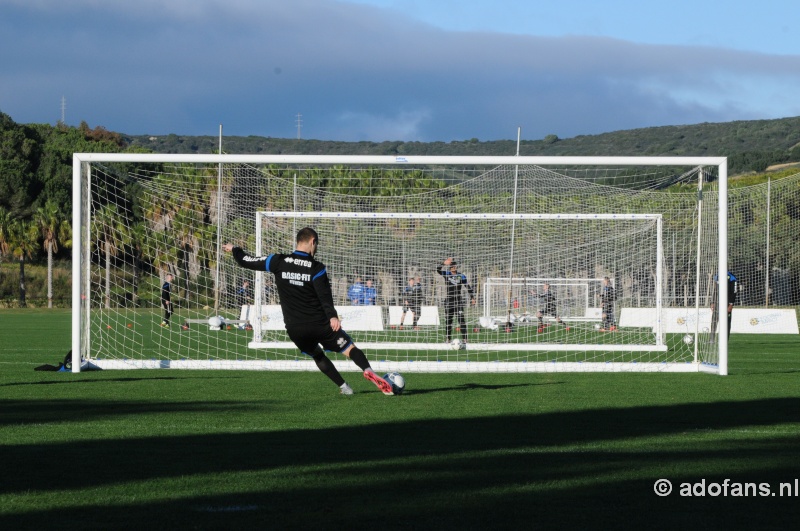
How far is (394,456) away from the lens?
7711mm

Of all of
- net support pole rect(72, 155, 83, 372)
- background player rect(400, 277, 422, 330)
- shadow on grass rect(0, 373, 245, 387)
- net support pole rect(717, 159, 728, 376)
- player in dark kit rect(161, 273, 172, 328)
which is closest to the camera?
shadow on grass rect(0, 373, 245, 387)

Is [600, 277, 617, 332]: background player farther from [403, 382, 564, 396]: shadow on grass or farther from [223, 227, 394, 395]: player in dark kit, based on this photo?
[223, 227, 394, 395]: player in dark kit

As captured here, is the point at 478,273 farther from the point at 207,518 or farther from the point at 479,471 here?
the point at 207,518

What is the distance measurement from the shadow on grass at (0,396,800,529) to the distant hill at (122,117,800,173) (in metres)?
90.5

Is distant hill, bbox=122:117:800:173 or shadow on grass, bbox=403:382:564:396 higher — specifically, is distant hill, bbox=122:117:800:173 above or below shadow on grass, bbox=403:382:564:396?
above

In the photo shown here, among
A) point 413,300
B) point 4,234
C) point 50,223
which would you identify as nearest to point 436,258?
point 413,300

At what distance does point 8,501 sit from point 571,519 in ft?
10.3

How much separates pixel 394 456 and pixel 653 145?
11856 centimetres

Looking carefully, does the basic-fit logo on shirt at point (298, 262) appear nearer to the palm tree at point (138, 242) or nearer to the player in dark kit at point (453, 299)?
the player in dark kit at point (453, 299)

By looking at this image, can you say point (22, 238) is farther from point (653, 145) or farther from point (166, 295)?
point (653, 145)

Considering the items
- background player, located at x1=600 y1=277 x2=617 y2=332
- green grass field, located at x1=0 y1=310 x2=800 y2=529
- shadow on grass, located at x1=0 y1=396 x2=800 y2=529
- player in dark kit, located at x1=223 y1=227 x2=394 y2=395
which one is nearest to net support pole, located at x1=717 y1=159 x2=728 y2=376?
green grass field, located at x1=0 y1=310 x2=800 y2=529

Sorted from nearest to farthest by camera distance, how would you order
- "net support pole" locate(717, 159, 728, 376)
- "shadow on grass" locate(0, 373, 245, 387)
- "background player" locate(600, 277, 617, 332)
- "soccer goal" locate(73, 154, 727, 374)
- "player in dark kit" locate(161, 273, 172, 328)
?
1. "shadow on grass" locate(0, 373, 245, 387)
2. "net support pole" locate(717, 159, 728, 376)
3. "soccer goal" locate(73, 154, 727, 374)
4. "background player" locate(600, 277, 617, 332)
5. "player in dark kit" locate(161, 273, 172, 328)

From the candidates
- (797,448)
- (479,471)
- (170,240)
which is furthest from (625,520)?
(170,240)

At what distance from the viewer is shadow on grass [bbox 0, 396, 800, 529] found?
18.3ft
